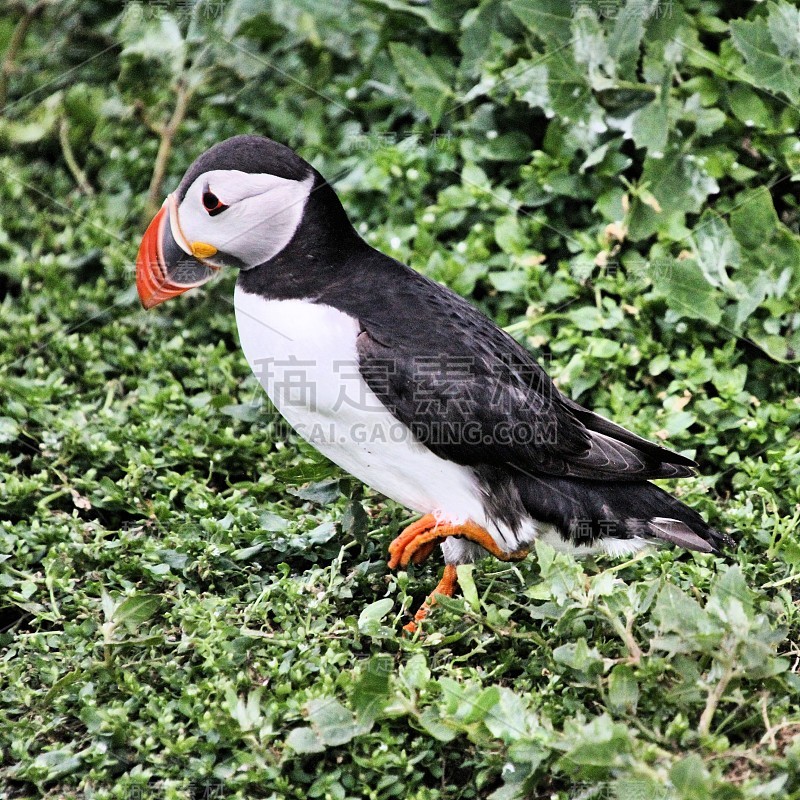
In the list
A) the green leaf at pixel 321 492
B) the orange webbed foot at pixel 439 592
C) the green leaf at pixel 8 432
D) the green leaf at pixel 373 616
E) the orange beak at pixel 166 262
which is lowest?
the orange webbed foot at pixel 439 592

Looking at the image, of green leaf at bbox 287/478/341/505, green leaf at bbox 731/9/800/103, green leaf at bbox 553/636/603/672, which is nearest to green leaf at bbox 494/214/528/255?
green leaf at bbox 731/9/800/103

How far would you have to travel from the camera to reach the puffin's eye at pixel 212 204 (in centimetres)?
345

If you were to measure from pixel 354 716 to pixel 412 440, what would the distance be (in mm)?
815

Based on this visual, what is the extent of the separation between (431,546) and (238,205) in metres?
1.22

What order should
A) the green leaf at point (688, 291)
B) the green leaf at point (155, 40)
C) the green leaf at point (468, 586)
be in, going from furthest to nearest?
1. the green leaf at point (155, 40)
2. the green leaf at point (688, 291)
3. the green leaf at point (468, 586)

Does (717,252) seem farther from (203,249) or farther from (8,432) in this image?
(8,432)

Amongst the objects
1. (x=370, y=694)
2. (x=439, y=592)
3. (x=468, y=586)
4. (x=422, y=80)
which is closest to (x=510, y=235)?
(x=422, y=80)

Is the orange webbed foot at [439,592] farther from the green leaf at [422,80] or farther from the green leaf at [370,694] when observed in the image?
the green leaf at [422,80]

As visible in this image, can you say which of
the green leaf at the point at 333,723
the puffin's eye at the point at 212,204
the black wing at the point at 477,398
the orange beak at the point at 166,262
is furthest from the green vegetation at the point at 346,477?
the puffin's eye at the point at 212,204

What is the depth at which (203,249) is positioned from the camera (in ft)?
11.7

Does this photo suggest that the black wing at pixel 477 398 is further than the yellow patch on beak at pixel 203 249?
No

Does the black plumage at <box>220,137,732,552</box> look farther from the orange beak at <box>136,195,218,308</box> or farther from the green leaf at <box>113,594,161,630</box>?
the green leaf at <box>113,594,161,630</box>

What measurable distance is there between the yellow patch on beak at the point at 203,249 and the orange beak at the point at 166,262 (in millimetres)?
25

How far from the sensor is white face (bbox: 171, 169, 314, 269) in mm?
3441
